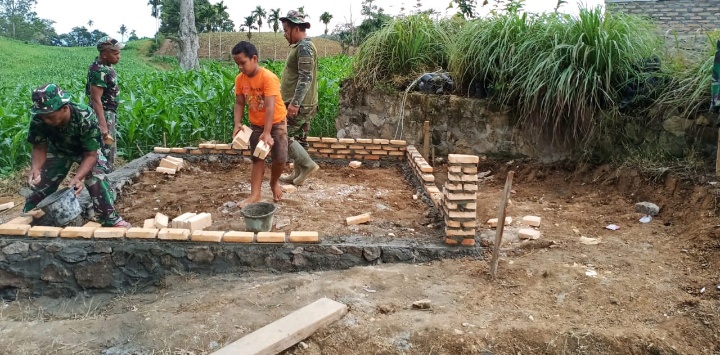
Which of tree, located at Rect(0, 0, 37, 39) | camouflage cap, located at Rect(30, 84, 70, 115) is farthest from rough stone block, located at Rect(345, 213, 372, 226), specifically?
tree, located at Rect(0, 0, 37, 39)

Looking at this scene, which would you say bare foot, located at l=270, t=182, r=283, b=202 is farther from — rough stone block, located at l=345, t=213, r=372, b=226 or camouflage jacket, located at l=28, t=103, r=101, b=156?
camouflage jacket, located at l=28, t=103, r=101, b=156

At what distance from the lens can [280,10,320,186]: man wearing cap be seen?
14.9ft

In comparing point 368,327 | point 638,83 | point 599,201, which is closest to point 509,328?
point 368,327

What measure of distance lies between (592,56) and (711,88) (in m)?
1.20

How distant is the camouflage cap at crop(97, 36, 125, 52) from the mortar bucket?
2.45 m

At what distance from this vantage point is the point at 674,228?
156 inches

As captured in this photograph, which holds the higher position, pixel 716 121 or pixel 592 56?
pixel 592 56

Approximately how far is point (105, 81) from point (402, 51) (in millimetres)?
3677

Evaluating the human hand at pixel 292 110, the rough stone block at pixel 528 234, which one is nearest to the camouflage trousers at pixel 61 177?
the human hand at pixel 292 110

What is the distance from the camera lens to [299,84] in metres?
4.58

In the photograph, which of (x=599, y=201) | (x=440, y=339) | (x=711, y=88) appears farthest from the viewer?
(x=599, y=201)

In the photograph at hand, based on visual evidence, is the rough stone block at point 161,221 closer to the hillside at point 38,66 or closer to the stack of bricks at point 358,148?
the stack of bricks at point 358,148

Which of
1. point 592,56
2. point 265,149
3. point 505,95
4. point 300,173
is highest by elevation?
point 592,56

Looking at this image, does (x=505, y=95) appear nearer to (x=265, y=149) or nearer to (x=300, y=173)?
(x=300, y=173)
